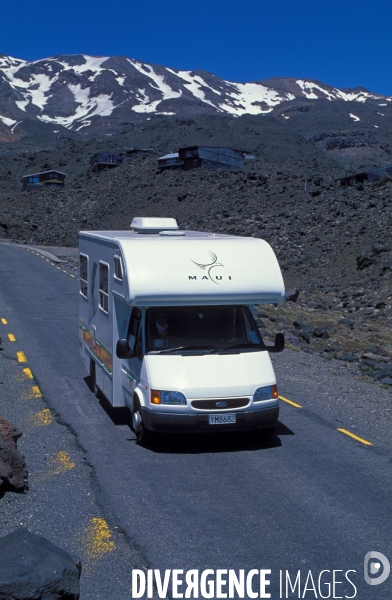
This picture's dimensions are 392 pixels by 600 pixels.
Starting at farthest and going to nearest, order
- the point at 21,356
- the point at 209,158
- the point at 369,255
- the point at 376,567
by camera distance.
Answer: the point at 209,158 → the point at 369,255 → the point at 21,356 → the point at 376,567

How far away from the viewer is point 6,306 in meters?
24.7

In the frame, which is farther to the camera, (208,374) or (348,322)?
(348,322)

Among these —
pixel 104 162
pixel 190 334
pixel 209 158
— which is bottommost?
pixel 190 334

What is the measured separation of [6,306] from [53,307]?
5.69 ft

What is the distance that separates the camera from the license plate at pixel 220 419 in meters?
9.30

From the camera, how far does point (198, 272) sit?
9859mm

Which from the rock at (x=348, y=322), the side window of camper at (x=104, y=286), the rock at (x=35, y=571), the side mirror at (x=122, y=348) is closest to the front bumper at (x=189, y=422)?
the side mirror at (x=122, y=348)

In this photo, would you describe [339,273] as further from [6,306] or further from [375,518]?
[375,518]

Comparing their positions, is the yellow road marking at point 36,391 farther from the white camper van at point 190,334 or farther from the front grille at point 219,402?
the front grille at point 219,402

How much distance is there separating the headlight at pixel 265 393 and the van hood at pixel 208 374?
0.19 feet

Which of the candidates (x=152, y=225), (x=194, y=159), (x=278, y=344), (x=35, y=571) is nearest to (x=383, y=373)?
(x=278, y=344)

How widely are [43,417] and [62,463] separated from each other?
235 cm

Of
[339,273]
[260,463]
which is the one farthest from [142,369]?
[339,273]

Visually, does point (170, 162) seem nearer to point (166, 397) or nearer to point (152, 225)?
point (152, 225)
